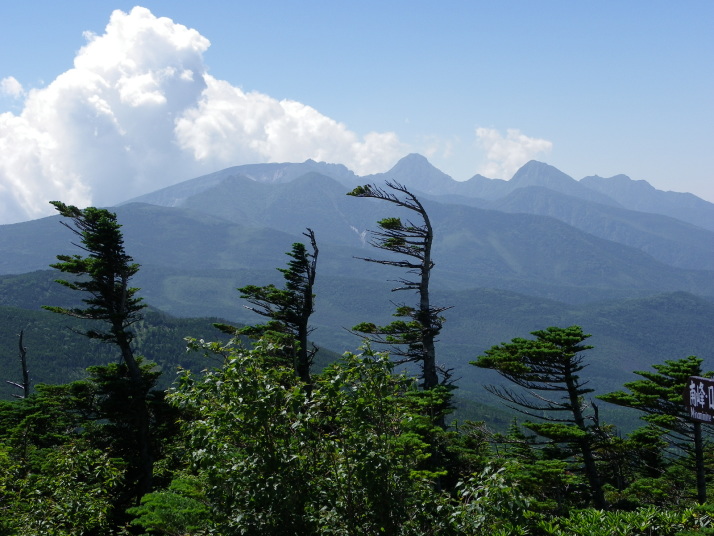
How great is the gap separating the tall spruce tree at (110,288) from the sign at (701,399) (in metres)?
24.1

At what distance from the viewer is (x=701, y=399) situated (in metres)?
8.77

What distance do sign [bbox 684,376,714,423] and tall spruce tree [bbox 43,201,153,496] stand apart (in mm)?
24143

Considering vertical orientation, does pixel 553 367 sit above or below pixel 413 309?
below

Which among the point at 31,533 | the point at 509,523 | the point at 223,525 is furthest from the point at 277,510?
the point at 31,533

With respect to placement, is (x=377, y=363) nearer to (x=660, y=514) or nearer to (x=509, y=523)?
(x=509, y=523)

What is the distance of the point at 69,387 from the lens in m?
27.5

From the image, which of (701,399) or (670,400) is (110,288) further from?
(701,399)

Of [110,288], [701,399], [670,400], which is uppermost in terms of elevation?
[110,288]

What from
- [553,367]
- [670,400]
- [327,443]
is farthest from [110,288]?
[670,400]

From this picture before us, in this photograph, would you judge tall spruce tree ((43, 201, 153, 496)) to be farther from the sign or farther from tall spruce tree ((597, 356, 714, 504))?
the sign

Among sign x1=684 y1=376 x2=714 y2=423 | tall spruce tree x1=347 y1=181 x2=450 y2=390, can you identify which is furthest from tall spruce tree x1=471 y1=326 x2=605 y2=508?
sign x1=684 y1=376 x2=714 y2=423

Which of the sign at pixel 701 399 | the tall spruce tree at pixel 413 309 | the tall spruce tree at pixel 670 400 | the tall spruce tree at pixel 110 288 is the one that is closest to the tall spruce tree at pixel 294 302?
the tall spruce tree at pixel 413 309

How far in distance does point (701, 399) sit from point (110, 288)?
26.5 metres

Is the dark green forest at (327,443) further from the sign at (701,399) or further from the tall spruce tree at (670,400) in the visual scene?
the sign at (701,399)
